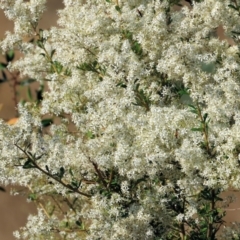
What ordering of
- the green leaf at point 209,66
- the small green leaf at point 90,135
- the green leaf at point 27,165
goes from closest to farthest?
the green leaf at point 27,165 < the small green leaf at point 90,135 < the green leaf at point 209,66

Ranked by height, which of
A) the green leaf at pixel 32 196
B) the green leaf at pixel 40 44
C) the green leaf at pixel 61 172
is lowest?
the green leaf at pixel 61 172

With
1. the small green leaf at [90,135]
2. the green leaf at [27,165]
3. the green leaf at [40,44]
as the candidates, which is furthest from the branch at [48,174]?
the green leaf at [40,44]

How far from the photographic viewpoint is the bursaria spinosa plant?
1.29 metres

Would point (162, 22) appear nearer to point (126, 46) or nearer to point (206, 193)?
point (126, 46)

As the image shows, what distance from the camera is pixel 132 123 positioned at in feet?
4.29

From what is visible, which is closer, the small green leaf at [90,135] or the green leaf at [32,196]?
the small green leaf at [90,135]

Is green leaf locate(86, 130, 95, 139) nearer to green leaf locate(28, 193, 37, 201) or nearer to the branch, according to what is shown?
the branch

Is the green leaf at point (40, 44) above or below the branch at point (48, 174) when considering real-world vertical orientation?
above

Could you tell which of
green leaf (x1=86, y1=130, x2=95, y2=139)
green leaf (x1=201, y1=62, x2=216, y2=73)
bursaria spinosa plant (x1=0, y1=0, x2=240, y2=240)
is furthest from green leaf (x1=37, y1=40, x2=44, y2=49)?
green leaf (x1=201, y1=62, x2=216, y2=73)

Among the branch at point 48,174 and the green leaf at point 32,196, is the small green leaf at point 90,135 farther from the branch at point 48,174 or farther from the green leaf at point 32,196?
the green leaf at point 32,196

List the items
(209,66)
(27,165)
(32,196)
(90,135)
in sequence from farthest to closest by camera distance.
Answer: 1. (209,66)
2. (32,196)
3. (90,135)
4. (27,165)

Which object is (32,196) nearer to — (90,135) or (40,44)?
(90,135)

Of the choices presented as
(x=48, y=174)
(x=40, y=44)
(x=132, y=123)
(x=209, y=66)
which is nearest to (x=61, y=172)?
(x=48, y=174)

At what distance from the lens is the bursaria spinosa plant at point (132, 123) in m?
1.29
